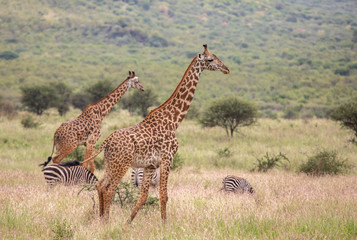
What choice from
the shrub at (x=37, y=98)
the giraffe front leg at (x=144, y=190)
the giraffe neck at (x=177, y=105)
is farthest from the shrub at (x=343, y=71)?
the giraffe front leg at (x=144, y=190)

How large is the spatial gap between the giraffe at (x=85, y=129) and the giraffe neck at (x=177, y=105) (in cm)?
293

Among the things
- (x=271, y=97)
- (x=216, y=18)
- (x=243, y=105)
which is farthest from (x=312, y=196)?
(x=216, y=18)

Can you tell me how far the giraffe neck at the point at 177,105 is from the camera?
Result: 19.4 feet

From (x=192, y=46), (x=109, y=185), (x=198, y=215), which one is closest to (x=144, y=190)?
(x=109, y=185)

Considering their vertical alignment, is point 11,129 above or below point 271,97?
above

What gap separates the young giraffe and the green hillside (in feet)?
120

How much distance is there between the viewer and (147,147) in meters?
5.57

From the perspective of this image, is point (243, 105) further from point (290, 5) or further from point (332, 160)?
point (290, 5)

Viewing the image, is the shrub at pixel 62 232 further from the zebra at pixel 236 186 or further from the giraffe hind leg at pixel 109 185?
the zebra at pixel 236 186

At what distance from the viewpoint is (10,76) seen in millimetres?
58594

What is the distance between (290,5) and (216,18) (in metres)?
35.0

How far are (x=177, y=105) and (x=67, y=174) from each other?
12.0 feet

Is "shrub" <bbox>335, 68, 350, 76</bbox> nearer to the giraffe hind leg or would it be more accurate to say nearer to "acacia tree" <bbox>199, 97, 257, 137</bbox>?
"acacia tree" <bbox>199, 97, 257, 137</bbox>

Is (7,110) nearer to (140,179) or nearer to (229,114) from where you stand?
(229,114)
